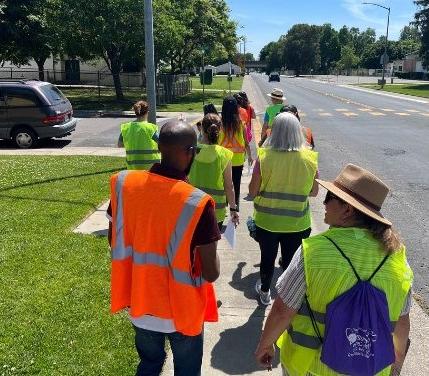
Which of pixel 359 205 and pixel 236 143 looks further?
pixel 236 143

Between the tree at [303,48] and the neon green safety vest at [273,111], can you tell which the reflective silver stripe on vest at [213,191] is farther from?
the tree at [303,48]

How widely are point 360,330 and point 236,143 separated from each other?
15.7 feet

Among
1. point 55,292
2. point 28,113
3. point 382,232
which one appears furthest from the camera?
point 28,113

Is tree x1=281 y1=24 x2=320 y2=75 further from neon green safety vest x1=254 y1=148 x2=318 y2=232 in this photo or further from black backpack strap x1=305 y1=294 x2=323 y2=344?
black backpack strap x1=305 y1=294 x2=323 y2=344

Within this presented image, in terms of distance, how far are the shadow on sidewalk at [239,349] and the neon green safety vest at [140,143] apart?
2.63m

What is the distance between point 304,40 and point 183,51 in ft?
393

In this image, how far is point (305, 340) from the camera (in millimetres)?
2107

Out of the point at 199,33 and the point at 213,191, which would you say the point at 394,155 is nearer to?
the point at 213,191

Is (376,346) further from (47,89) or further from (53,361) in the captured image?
(47,89)

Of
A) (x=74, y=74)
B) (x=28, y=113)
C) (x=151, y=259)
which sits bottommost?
(x=28, y=113)

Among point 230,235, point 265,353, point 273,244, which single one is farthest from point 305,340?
point 230,235

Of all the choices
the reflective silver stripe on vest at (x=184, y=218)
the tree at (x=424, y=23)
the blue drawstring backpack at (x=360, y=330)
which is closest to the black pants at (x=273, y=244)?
the reflective silver stripe on vest at (x=184, y=218)

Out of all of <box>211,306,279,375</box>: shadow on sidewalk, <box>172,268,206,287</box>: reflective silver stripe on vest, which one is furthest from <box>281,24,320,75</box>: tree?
<box>172,268,206,287</box>: reflective silver stripe on vest

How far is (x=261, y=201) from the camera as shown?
4.20m
